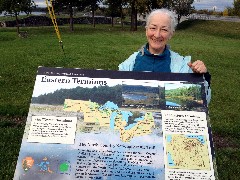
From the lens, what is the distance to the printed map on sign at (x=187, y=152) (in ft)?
12.0

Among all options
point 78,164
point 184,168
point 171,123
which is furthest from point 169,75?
point 78,164

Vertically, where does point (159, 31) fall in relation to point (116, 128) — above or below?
above

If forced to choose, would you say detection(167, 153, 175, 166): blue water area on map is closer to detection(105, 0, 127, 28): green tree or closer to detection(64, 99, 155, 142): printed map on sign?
detection(64, 99, 155, 142): printed map on sign

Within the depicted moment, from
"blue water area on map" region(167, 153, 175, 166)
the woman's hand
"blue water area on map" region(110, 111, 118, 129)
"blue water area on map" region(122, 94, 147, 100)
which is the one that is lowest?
"blue water area on map" region(167, 153, 175, 166)

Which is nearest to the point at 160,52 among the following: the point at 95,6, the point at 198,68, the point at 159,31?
the point at 159,31

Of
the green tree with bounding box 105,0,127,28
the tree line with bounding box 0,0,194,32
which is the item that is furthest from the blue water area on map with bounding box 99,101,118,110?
the green tree with bounding box 105,0,127,28

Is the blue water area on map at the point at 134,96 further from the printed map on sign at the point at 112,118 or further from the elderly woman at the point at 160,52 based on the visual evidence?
the elderly woman at the point at 160,52

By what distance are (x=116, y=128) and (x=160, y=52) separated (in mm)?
1221

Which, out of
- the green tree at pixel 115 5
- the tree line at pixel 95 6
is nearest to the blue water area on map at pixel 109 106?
the tree line at pixel 95 6

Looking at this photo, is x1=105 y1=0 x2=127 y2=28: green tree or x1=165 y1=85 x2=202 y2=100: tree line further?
x1=105 y1=0 x2=127 y2=28: green tree

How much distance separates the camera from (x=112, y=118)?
3.87 metres

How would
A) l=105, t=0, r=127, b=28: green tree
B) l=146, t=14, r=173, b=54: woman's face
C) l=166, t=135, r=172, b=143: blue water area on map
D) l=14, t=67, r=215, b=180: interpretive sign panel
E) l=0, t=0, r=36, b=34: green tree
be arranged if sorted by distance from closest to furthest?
l=14, t=67, r=215, b=180: interpretive sign panel, l=166, t=135, r=172, b=143: blue water area on map, l=146, t=14, r=173, b=54: woman's face, l=0, t=0, r=36, b=34: green tree, l=105, t=0, r=127, b=28: green tree

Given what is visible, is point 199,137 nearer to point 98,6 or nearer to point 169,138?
point 169,138

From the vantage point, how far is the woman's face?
14.4 feet
